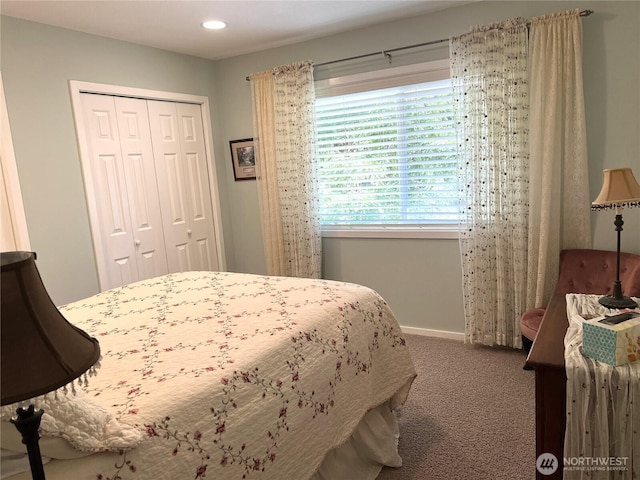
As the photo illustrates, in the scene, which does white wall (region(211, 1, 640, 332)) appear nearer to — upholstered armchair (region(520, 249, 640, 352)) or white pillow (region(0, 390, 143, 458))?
upholstered armchair (region(520, 249, 640, 352))

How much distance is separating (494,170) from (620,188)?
121 centimetres

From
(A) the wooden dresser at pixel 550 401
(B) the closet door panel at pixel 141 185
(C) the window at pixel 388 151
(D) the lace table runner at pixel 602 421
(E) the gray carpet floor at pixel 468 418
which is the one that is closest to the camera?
(D) the lace table runner at pixel 602 421

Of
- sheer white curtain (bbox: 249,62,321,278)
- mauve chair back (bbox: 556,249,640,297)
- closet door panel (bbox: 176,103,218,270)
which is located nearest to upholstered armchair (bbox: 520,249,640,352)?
mauve chair back (bbox: 556,249,640,297)

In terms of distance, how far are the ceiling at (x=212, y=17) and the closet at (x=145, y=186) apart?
0.51 meters

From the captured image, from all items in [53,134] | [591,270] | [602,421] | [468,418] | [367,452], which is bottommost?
[468,418]

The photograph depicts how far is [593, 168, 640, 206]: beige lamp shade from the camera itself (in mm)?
1893

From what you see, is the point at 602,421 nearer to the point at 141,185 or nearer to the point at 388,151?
the point at 388,151

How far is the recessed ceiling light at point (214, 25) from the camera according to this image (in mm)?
3214

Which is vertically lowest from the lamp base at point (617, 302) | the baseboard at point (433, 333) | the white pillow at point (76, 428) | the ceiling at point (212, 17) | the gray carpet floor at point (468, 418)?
the gray carpet floor at point (468, 418)

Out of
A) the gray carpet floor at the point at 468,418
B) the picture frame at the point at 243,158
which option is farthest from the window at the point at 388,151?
the gray carpet floor at the point at 468,418

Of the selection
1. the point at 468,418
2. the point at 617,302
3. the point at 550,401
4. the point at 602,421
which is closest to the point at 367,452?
the point at 468,418

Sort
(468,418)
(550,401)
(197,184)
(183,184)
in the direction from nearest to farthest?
(550,401), (468,418), (183,184), (197,184)

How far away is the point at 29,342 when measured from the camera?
0.76 meters

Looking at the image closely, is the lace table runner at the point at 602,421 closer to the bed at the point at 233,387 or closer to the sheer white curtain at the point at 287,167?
the bed at the point at 233,387
